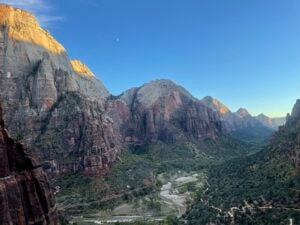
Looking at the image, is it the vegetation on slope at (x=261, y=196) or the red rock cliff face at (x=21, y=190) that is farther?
the vegetation on slope at (x=261, y=196)

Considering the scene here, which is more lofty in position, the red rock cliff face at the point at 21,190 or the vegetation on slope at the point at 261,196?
the red rock cliff face at the point at 21,190

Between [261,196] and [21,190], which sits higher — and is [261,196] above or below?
below

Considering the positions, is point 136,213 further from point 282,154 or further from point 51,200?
point 51,200

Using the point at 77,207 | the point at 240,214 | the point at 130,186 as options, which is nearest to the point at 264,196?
the point at 240,214

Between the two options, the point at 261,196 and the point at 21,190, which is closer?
the point at 21,190

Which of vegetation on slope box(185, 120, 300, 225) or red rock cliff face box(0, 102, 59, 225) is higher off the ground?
red rock cliff face box(0, 102, 59, 225)

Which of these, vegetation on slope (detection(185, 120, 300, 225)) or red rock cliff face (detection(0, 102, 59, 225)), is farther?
vegetation on slope (detection(185, 120, 300, 225))

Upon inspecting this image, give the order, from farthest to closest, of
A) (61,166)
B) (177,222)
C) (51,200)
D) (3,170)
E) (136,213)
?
(61,166)
(136,213)
(177,222)
(51,200)
(3,170)

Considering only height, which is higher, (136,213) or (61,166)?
(61,166)
